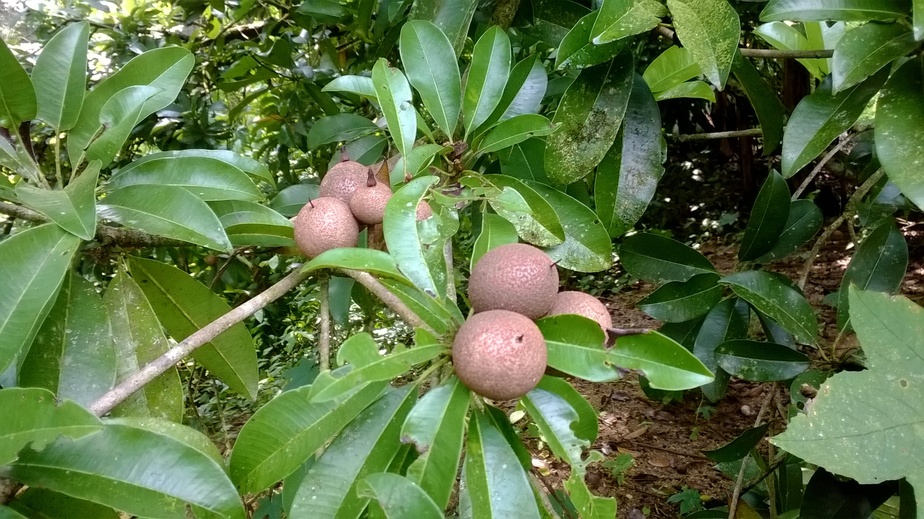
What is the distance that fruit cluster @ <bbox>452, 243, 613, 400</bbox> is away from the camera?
2.35 feet

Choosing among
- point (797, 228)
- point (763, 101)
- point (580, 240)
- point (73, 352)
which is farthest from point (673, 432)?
point (73, 352)

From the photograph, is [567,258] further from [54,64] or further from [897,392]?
[54,64]

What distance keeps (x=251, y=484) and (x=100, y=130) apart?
2.30 feet

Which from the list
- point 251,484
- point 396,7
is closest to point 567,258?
point 251,484

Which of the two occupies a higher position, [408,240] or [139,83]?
[139,83]

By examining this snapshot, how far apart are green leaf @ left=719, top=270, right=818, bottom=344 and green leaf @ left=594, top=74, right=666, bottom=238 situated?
346 millimetres

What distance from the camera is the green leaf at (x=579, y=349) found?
75cm

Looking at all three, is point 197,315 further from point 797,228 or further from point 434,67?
point 797,228

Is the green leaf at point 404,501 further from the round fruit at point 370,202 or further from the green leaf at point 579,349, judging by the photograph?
the round fruit at point 370,202

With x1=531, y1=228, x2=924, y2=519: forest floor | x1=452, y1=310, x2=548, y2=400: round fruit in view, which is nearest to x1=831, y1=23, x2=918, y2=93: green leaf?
x1=452, y1=310, x2=548, y2=400: round fruit

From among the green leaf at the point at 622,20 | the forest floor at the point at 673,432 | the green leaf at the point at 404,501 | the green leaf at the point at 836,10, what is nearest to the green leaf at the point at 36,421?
the green leaf at the point at 404,501

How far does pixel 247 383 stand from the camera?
1.23 meters

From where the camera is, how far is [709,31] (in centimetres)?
94

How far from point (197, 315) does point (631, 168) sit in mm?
963
